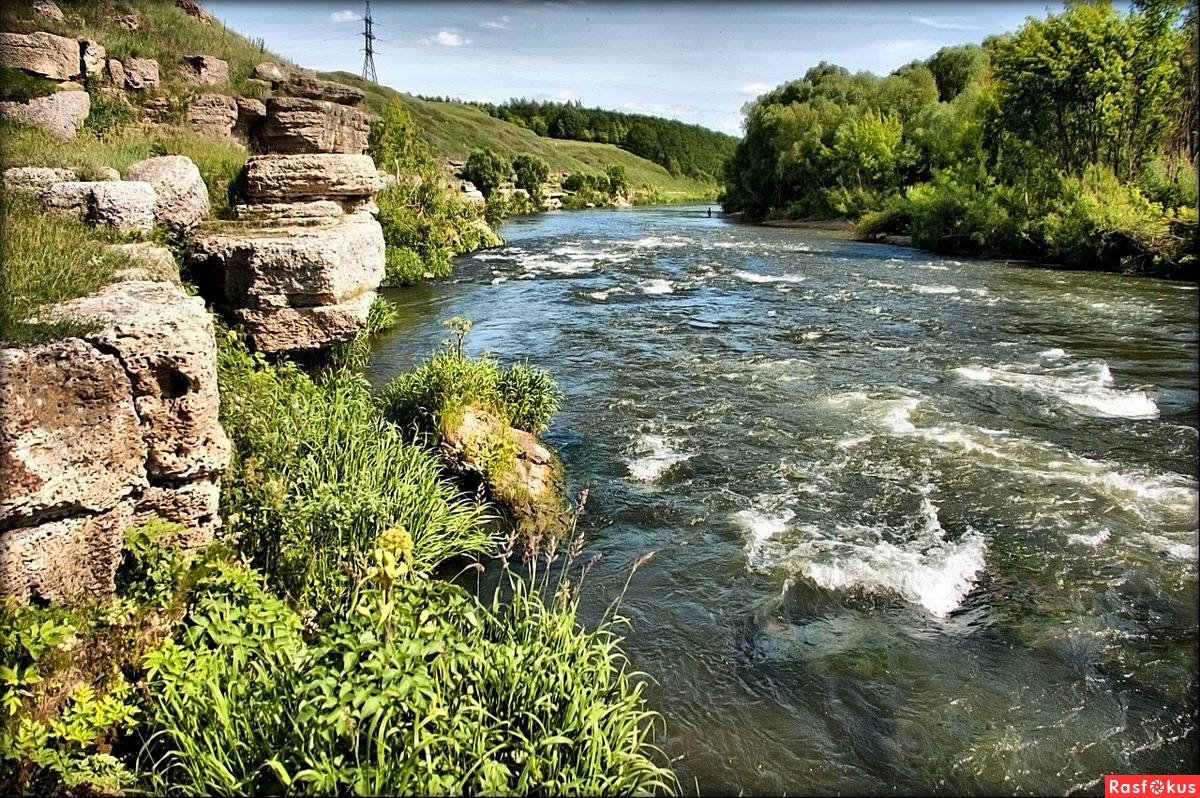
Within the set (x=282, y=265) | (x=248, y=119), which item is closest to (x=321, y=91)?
(x=248, y=119)

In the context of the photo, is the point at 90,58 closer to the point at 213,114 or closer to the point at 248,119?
the point at 213,114

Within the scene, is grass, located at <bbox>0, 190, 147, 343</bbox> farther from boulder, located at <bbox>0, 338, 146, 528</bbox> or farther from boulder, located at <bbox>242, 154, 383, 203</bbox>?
boulder, located at <bbox>242, 154, 383, 203</bbox>

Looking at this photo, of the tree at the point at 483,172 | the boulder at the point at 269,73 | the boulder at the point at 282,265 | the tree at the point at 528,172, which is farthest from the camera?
the tree at the point at 528,172

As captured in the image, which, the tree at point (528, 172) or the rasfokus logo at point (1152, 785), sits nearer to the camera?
the rasfokus logo at point (1152, 785)

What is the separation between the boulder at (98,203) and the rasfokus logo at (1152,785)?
9614mm

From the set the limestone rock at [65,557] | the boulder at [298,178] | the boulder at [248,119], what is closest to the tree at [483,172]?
the boulder at [248,119]

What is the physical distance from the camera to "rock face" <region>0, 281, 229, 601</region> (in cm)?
399

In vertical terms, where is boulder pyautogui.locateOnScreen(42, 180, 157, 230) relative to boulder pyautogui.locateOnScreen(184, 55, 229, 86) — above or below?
below

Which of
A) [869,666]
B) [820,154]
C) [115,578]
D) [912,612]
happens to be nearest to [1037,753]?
[869,666]

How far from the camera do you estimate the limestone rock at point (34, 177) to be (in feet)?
24.3

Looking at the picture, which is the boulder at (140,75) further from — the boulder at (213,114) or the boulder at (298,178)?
the boulder at (298,178)

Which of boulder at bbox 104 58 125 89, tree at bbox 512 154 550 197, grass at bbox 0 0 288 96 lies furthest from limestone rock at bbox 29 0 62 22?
tree at bbox 512 154 550 197

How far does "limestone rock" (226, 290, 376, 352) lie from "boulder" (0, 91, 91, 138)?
5.60 m

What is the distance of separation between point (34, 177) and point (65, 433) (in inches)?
200
